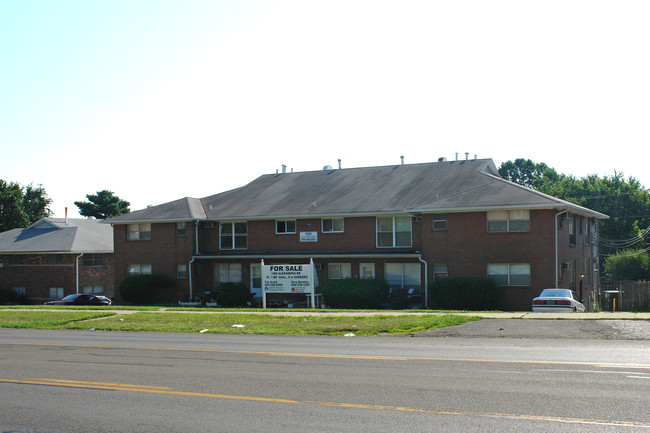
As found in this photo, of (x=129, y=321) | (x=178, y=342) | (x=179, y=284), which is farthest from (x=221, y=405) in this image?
(x=179, y=284)

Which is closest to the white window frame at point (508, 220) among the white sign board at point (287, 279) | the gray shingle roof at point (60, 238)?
the white sign board at point (287, 279)

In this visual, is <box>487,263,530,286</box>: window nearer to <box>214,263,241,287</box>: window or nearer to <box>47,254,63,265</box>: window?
<box>214,263,241,287</box>: window

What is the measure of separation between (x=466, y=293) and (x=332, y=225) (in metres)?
Answer: 8.95

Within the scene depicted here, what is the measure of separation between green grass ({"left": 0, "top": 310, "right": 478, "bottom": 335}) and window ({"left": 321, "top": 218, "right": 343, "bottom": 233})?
455 inches

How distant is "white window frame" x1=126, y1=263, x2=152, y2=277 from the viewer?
129 ft

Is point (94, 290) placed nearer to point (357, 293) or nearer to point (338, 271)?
point (338, 271)

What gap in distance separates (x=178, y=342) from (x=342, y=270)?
18.3m

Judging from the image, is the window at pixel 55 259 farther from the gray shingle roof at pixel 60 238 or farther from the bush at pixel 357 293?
the bush at pixel 357 293

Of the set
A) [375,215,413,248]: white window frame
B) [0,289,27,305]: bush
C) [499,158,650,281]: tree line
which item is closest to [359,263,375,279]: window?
[375,215,413,248]: white window frame

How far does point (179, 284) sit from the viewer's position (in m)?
38.3

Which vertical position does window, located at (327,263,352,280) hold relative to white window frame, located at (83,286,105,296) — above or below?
above

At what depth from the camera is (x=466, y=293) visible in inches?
1163

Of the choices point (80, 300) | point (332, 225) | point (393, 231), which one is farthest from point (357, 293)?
point (80, 300)

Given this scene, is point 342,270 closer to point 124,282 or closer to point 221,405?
point 124,282
